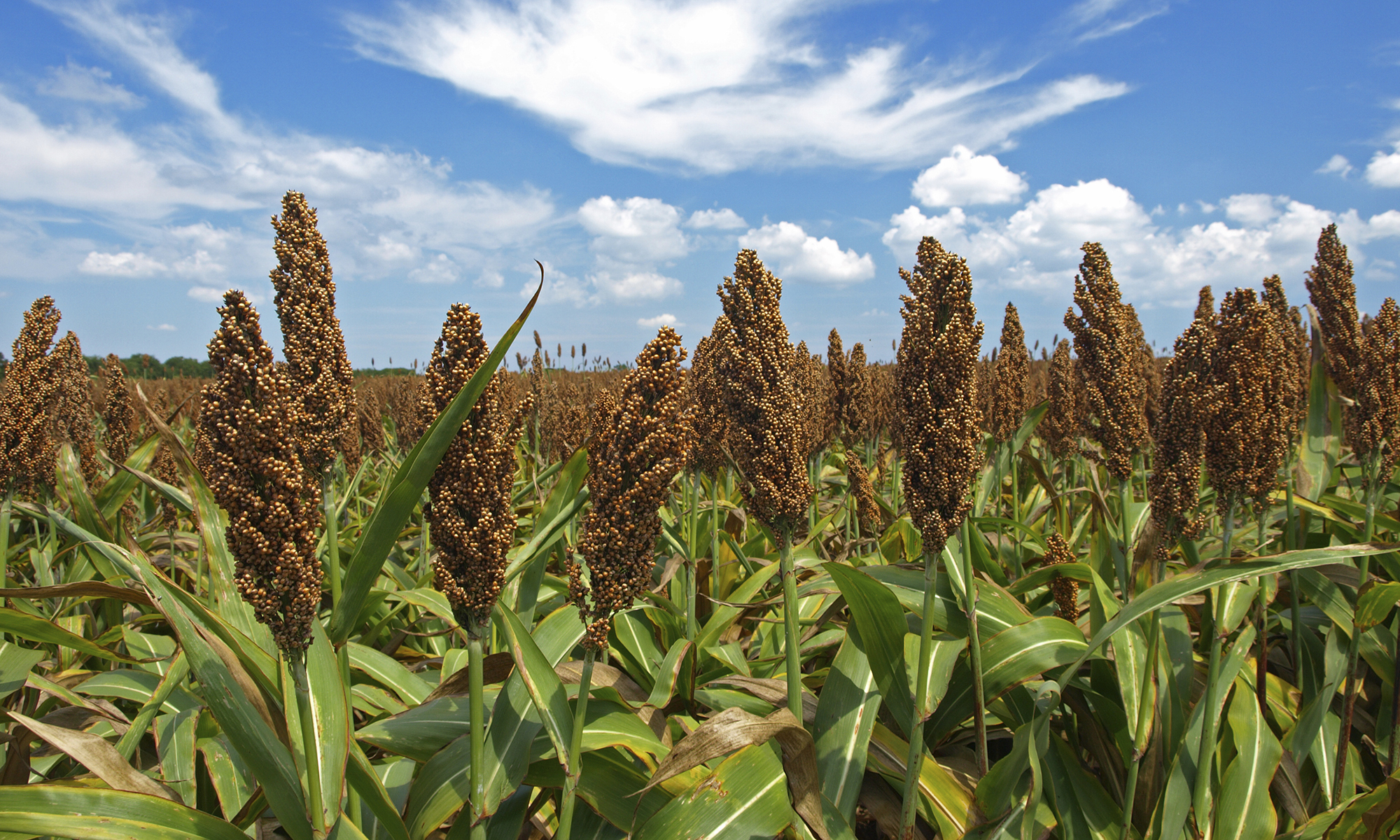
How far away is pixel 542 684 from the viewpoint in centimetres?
202

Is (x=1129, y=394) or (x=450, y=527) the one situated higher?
(x=1129, y=394)

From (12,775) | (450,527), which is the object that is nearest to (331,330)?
(450,527)

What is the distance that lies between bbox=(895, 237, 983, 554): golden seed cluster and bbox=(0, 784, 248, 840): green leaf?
2.47 meters

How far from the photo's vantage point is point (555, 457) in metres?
9.39

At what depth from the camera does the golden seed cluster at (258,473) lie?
1563 millimetres

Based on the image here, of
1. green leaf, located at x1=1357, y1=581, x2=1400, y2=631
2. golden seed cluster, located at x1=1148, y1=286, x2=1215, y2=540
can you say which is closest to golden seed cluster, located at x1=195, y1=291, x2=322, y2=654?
golden seed cluster, located at x1=1148, y1=286, x2=1215, y2=540

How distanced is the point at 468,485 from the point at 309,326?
3.29ft

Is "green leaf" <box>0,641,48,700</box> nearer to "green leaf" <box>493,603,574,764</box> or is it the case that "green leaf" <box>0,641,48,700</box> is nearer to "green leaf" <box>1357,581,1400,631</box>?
"green leaf" <box>493,603,574,764</box>

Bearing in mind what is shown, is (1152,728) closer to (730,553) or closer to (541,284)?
(541,284)

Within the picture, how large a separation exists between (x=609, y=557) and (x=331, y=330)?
143cm

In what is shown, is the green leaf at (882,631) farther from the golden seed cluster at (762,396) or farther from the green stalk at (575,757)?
the green stalk at (575,757)

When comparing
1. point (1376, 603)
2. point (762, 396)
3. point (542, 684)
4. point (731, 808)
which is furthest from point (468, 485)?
point (1376, 603)

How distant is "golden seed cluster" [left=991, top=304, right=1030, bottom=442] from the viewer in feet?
18.9

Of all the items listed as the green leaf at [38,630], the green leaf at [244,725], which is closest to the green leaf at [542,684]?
the green leaf at [244,725]
